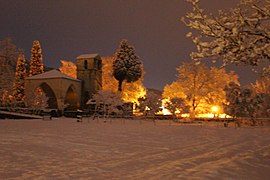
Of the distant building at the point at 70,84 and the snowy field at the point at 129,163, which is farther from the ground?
the distant building at the point at 70,84

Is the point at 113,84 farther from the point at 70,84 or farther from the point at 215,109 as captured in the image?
the point at 215,109

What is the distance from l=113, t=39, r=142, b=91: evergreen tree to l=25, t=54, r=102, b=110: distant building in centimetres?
341

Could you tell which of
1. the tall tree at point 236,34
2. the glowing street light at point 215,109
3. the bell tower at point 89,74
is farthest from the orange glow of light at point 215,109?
the tall tree at point 236,34

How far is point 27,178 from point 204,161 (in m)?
4.98

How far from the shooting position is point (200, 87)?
133 feet

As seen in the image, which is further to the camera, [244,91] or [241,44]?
[244,91]

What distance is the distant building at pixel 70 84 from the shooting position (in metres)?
39.6

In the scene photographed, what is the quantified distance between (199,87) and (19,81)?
102 ft

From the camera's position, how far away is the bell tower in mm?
44094

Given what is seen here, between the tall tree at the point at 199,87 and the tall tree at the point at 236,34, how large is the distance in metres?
33.1

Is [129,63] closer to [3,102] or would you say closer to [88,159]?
[3,102]

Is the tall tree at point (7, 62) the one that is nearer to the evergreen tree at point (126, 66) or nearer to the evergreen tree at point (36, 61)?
the evergreen tree at point (36, 61)

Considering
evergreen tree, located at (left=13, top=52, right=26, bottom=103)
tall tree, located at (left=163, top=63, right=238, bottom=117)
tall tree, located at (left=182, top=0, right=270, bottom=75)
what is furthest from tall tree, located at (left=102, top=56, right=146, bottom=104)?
tall tree, located at (left=182, top=0, right=270, bottom=75)

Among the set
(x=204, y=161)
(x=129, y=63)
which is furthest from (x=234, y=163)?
(x=129, y=63)
